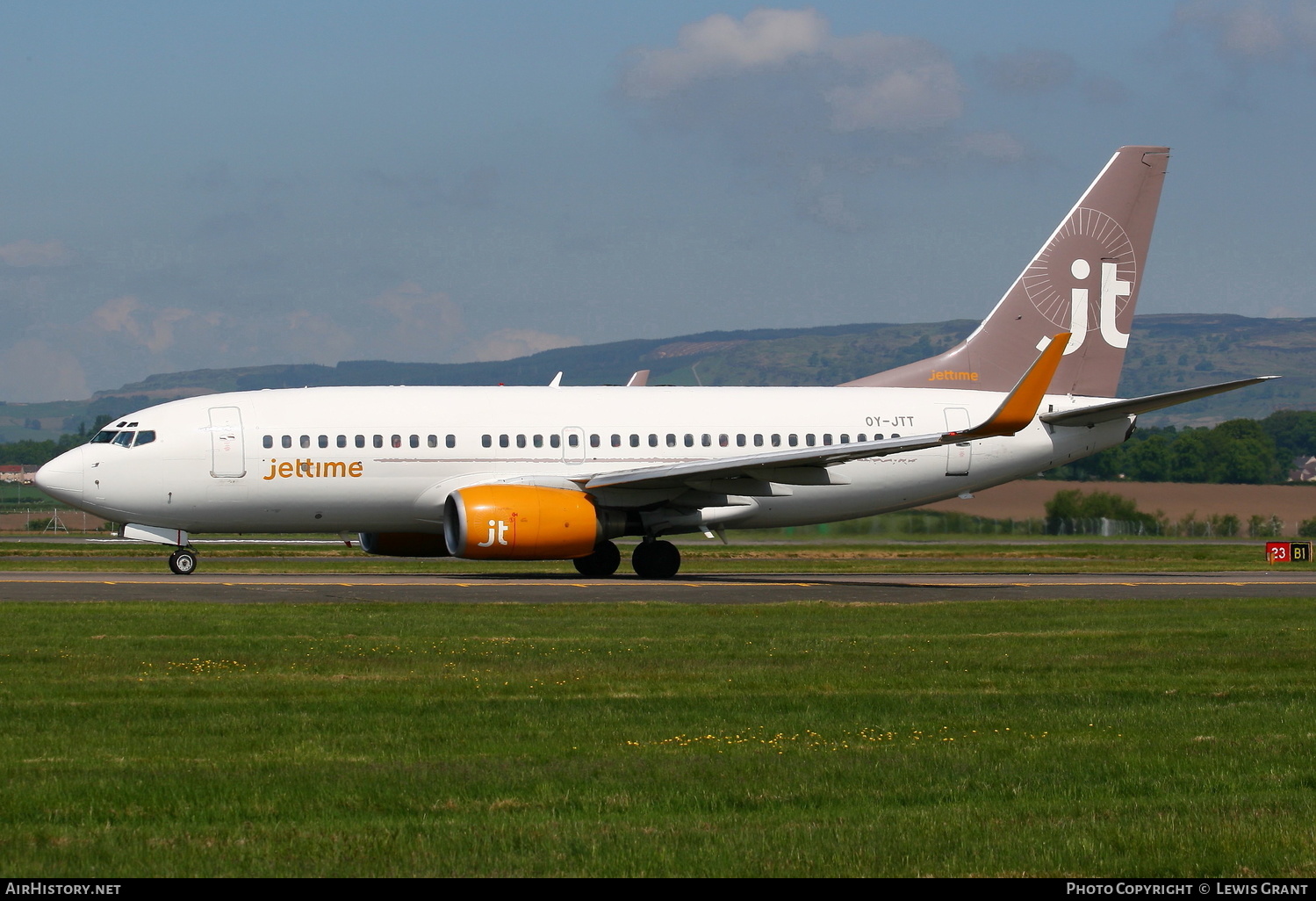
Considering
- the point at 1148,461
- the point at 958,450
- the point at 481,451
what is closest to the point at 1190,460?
the point at 1148,461

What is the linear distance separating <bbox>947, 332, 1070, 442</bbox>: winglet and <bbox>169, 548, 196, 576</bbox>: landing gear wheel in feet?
51.6

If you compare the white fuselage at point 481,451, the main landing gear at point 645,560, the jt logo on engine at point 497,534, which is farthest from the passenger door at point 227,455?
the main landing gear at point 645,560

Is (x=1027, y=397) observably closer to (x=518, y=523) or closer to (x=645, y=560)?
(x=645, y=560)

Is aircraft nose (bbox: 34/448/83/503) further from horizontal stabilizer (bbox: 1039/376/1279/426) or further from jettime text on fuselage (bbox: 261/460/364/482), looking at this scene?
horizontal stabilizer (bbox: 1039/376/1279/426)

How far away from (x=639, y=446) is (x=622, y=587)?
5.13 metres

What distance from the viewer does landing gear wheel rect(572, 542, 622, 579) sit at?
3228cm

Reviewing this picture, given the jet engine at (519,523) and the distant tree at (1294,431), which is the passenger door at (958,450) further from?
the distant tree at (1294,431)

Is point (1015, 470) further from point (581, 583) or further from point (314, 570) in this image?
point (314, 570)

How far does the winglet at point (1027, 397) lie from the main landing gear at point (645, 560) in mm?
7288

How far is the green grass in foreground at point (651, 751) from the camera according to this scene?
7.61m

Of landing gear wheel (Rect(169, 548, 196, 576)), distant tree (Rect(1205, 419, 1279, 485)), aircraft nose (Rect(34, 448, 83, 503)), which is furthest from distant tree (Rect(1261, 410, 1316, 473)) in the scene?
aircraft nose (Rect(34, 448, 83, 503))

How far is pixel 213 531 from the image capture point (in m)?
31.5

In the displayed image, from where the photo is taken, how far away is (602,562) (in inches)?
1275

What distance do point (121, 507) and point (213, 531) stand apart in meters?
2.08
